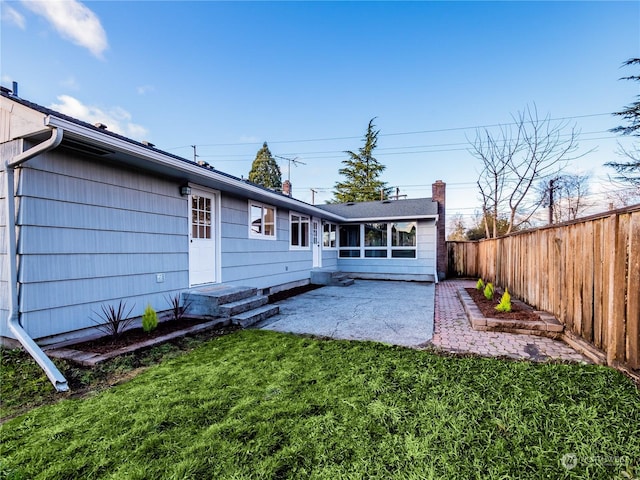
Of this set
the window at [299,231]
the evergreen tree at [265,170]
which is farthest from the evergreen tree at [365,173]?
the window at [299,231]

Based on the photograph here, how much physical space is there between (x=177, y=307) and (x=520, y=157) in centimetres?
1390

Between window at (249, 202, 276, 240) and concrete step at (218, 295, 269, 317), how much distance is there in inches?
83.1

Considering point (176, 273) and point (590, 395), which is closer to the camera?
point (590, 395)

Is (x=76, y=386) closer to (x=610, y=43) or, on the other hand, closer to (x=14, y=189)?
(x=14, y=189)

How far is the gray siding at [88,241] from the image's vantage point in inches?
136

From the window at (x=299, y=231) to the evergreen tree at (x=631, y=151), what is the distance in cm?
1426

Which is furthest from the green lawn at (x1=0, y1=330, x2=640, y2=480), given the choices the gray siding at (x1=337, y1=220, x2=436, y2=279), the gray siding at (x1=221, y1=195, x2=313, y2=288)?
the gray siding at (x1=337, y1=220, x2=436, y2=279)

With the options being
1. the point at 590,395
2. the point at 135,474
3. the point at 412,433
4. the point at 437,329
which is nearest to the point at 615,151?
the point at 437,329

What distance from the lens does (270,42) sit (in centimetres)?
1012

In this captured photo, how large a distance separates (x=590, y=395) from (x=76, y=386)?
4678mm

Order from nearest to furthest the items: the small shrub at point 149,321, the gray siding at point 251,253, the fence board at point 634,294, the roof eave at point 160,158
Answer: the fence board at point 634,294, the roof eave at point 160,158, the small shrub at point 149,321, the gray siding at point 251,253

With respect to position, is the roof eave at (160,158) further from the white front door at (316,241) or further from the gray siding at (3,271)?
the white front door at (316,241)

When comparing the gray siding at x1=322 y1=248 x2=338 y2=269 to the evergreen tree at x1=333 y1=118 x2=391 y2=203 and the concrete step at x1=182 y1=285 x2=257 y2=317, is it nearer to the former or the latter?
the concrete step at x1=182 y1=285 x2=257 y2=317

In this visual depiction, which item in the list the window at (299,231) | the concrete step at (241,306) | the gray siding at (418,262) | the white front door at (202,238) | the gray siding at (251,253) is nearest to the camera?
the concrete step at (241,306)
